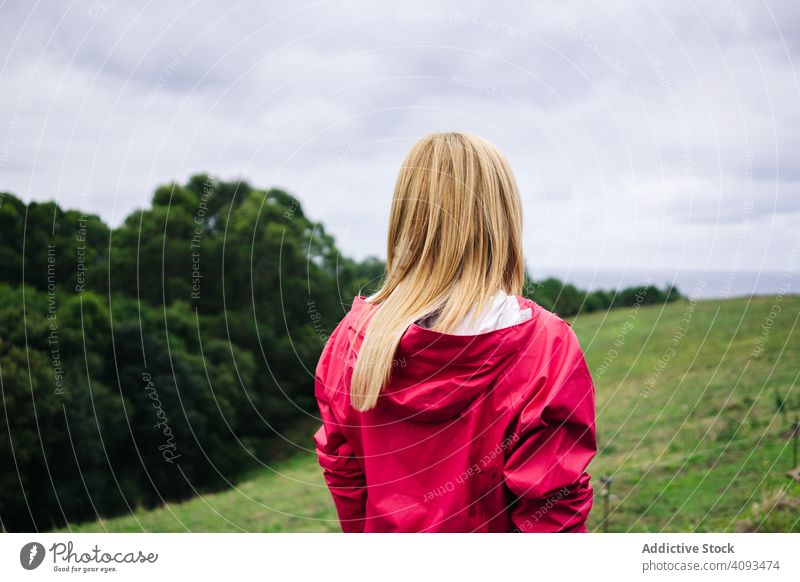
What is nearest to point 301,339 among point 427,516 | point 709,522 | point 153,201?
point 153,201

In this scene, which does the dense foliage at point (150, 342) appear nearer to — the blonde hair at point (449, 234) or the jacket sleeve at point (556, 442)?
the blonde hair at point (449, 234)

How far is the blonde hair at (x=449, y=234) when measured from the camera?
7.56 ft

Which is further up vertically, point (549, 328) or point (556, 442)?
point (549, 328)

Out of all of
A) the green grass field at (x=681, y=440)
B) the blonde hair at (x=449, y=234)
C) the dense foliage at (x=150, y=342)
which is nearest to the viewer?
the blonde hair at (x=449, y=234)

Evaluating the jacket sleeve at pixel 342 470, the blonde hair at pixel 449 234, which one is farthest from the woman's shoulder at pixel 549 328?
the jacket sleeve at pixel 342 470

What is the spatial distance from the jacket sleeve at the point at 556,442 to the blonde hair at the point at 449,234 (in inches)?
15.3

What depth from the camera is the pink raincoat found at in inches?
85.4

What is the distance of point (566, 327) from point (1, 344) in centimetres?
1018

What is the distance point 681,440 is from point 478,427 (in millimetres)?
7920

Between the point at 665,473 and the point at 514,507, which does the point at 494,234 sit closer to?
the point at 514,507

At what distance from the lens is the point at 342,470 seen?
2697 mm

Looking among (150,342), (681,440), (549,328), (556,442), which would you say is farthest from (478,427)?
(150,342)

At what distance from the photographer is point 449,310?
2.25 m

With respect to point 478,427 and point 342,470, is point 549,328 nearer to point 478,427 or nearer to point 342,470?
point 478,427
